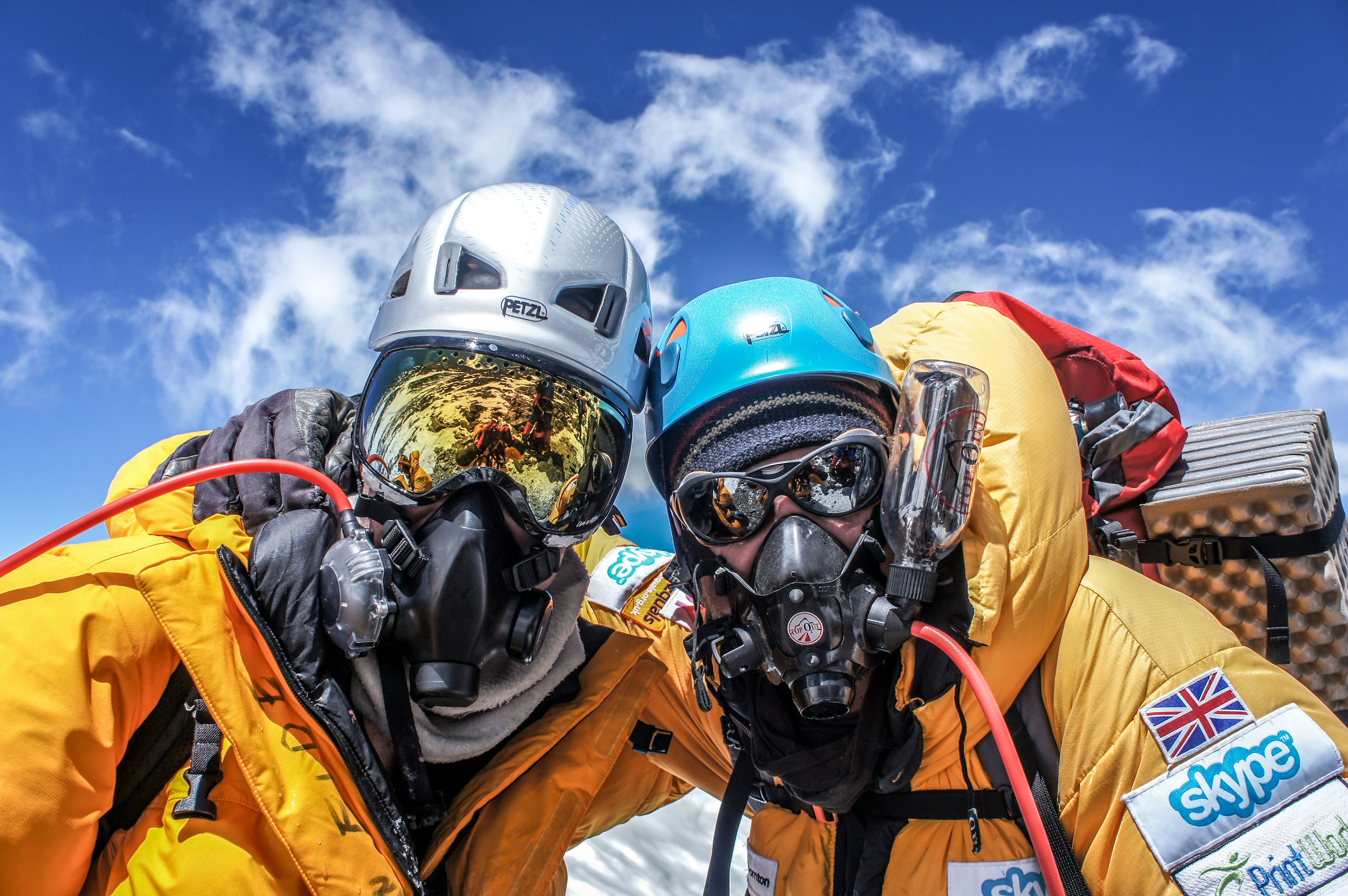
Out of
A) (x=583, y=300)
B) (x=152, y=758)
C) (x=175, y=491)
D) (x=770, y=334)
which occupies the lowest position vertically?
(x=152, y=758)

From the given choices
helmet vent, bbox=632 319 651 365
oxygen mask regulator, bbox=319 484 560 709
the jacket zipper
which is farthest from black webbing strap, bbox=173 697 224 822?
helmet vent, bbox=632 319 651 365

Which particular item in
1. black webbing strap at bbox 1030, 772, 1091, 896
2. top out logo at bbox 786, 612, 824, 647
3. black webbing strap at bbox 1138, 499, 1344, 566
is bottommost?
black webbing strap at bbox 1030, 772, 1091, 896

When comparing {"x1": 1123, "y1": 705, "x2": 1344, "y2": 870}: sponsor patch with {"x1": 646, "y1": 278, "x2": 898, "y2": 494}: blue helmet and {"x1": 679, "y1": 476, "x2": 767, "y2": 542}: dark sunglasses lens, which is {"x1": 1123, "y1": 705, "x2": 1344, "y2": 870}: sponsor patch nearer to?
{"x1": 679, "y1": 476, "x2": 767, "y2": 542}: dark sunglasses lens

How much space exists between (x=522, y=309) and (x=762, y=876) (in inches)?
63.2

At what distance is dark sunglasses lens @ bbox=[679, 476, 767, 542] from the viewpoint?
6.11 ft

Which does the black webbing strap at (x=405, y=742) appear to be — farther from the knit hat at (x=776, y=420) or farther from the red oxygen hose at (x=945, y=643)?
the knit hat at (x=776, y=420)

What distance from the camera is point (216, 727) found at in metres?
1.43

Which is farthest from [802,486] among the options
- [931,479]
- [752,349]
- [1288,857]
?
[1288,857]

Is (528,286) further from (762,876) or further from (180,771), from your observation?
(762,876)

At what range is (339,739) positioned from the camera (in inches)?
61.6

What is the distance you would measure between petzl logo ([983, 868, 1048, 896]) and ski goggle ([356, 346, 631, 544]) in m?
A: 1.25

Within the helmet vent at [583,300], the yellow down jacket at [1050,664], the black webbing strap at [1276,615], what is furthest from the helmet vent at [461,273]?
the black webbing strap at [1276,615]

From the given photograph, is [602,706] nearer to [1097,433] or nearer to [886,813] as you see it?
[886,813]

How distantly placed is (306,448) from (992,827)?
6.13 feet
